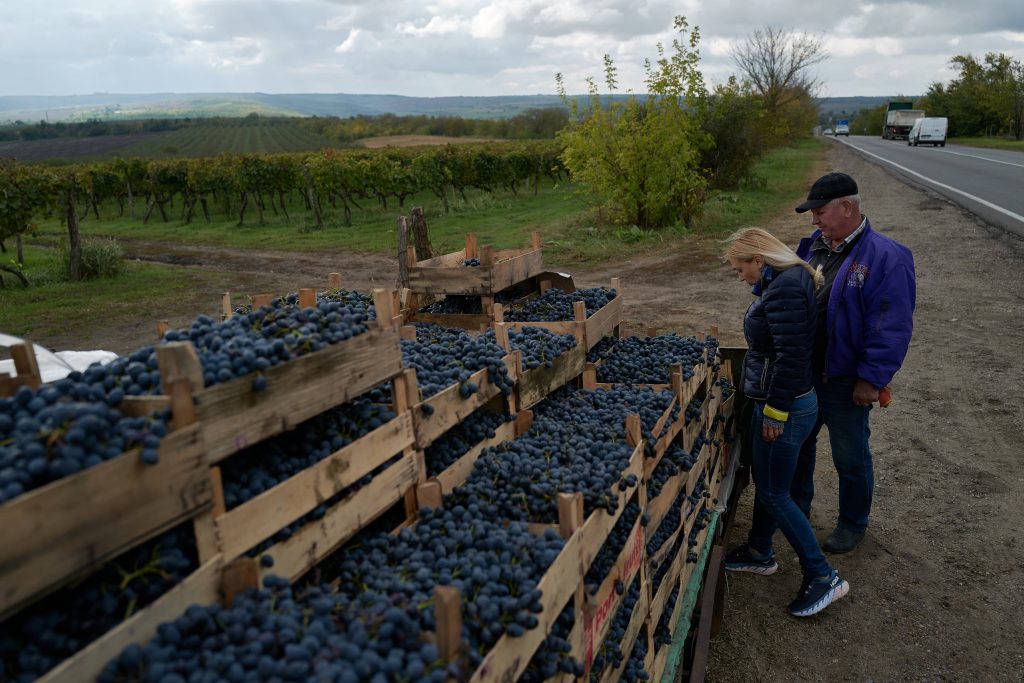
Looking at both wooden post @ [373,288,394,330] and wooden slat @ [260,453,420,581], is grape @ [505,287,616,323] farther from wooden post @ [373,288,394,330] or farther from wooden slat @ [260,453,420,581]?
wooden slat @ [260,453,420,581]

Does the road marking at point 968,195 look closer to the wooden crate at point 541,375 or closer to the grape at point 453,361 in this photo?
the wooden crate at point 541,375

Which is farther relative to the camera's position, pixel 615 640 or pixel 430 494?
pixel 615 640

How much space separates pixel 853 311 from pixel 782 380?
0.77m

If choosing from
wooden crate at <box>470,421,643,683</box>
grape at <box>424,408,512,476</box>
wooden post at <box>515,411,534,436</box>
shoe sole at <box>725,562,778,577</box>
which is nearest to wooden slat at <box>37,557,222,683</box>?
wooden crate at <box>470,421,643,683</box>

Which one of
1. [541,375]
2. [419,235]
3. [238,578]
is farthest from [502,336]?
[419,235]

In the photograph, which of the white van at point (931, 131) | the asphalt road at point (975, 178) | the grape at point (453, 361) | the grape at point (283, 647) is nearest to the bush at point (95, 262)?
the grape at point (453, 361)

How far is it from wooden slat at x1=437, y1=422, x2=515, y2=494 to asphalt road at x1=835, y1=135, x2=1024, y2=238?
16.2 meters

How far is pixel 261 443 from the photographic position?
105 inches

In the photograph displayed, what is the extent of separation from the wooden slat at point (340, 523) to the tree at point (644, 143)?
1648 cm

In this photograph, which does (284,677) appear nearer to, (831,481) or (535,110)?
(831,481)

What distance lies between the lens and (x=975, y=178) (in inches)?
1011

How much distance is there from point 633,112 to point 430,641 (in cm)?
1801

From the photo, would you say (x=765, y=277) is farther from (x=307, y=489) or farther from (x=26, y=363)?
(x=26, y=363)

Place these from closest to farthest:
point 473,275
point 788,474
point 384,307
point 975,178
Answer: point 384,307 < point 788,474 < point 473,275 < point 975,178
